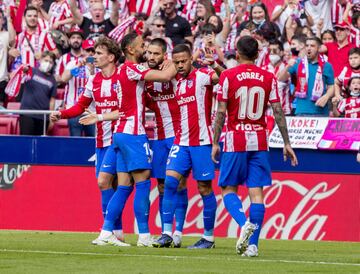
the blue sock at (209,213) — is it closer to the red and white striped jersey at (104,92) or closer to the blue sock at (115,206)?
the blue sock at (115,206)

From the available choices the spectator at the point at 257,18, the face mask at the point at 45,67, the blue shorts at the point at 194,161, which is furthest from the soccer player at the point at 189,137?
the spectator at the point at 257,18

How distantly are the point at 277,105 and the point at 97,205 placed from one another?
731 cm

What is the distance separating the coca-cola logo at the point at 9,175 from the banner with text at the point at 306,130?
460 centimetres

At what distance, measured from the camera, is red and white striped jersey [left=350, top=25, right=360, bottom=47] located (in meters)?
21.4

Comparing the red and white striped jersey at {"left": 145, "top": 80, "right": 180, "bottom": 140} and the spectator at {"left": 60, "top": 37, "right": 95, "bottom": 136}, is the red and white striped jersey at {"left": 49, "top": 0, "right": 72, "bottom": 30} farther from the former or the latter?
the red and white striped jersey at {"left": 145, "top": 80, "right": 180, "bottom": 140}

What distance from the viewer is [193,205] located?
19719 mm

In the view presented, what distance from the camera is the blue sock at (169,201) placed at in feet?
47.9

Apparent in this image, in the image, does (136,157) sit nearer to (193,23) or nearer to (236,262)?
(236,262)

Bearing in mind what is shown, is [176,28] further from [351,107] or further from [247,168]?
[247,168]

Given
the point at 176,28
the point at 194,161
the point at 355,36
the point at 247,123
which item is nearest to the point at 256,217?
the point at 247,123

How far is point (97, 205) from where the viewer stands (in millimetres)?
20203

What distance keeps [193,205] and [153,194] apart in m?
0.68

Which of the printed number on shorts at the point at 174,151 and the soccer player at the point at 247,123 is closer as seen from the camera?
the soccer player at the point at 247,123

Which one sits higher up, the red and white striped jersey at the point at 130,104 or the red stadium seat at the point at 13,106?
the red and white striped jersey at the point at 130,104
